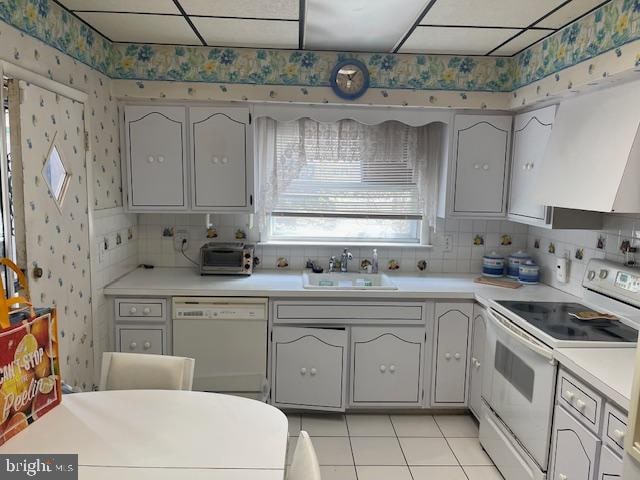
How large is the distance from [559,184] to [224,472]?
2.09m

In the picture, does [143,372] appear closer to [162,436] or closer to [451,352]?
[162,436]

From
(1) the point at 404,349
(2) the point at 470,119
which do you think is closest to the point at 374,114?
(2) the point at 470,119

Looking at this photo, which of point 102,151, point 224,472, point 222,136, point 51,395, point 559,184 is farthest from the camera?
point 222,136

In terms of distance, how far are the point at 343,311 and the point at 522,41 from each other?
1944 mm

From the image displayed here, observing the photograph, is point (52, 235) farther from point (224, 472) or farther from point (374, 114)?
point (374, 114)

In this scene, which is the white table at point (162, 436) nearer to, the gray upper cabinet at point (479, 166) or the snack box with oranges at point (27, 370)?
the snack box with oranges at point (27, 370)

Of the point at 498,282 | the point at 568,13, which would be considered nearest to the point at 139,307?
the point at 498,282

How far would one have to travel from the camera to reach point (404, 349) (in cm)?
306

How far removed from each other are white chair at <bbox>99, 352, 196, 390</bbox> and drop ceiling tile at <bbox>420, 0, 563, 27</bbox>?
2000 millimetres

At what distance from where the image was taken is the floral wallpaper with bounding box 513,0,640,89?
2.07m

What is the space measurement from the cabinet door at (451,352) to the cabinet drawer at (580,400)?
104 centimetres

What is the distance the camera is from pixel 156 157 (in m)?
3.15

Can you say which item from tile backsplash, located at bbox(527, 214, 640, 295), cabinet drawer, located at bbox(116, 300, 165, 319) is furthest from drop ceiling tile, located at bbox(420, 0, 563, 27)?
cabinet drawer, located at bbox(116, 300, 165, 319)

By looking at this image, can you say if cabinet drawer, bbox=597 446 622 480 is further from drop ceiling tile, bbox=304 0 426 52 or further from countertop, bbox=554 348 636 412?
drop ceiling tile, bbox=304 0 426 52
